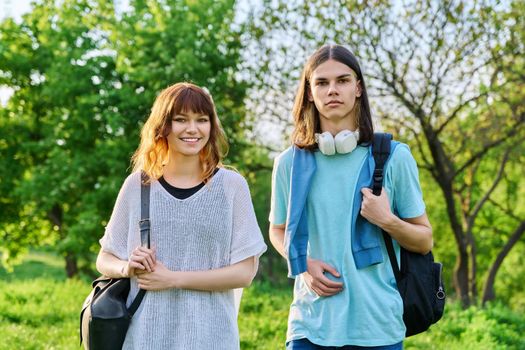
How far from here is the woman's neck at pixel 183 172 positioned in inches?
127

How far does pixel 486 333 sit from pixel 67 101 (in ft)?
47.4

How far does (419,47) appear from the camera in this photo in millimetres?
13633

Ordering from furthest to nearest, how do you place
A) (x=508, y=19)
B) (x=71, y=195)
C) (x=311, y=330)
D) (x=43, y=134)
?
(x=43, y=134) → (x=71, y=195) → (x=508, y=19) → (x=311, y=330)

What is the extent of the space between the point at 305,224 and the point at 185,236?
0.52 m

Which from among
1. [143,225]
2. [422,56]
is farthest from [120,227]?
[422,56]

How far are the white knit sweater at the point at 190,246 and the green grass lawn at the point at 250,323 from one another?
159 inches

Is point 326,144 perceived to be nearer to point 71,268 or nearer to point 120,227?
point 120,227

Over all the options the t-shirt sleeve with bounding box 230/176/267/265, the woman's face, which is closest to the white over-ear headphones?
the t-shirt sleeve with bounding box 230/176/267/265

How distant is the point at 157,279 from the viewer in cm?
304

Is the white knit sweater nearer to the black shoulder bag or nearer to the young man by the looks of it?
the black shoulder bag

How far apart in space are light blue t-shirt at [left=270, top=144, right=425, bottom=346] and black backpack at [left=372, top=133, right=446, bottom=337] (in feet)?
0.11

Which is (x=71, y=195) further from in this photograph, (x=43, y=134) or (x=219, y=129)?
(x=219, y=129)

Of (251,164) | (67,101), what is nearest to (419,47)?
(251,164)

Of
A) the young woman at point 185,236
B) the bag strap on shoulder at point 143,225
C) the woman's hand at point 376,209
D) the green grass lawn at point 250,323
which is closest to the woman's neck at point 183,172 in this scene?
the young woman at point 185,236
